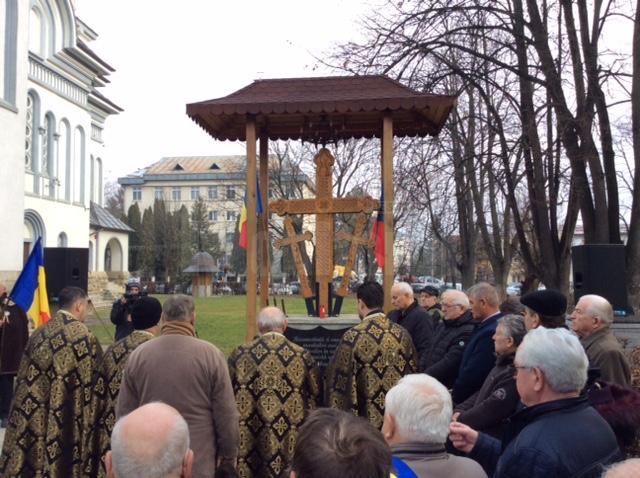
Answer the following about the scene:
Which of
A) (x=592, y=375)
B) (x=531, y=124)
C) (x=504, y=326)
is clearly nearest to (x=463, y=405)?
(x=504, y=326)

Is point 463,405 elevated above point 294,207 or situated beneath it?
situated beneath

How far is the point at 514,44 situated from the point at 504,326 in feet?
31.8

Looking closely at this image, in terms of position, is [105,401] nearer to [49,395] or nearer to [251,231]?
[49,395]

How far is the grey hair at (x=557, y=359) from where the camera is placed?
10.1 ft

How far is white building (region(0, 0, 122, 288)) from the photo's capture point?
71.3 feet

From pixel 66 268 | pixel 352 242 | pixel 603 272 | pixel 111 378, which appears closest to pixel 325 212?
pixel 352 242

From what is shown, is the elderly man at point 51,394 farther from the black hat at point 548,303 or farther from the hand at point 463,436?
the black hat at point 548,303

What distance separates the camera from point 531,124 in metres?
12.3

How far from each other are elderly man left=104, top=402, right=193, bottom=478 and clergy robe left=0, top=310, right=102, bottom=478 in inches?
137

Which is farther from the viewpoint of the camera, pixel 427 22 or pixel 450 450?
pixel 427 22

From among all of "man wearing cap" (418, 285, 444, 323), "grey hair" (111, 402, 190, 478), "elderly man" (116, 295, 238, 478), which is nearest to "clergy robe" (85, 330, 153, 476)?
"elderly man" (116, 295, 238, 478)

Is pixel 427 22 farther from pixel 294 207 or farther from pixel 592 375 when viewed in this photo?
pixel 592 375

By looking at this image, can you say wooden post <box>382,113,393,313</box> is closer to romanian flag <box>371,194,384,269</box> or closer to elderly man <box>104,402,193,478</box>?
romanian flag <box>371,194,384,269</box>

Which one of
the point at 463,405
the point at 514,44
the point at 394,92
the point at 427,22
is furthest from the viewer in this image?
the point at 514,44
